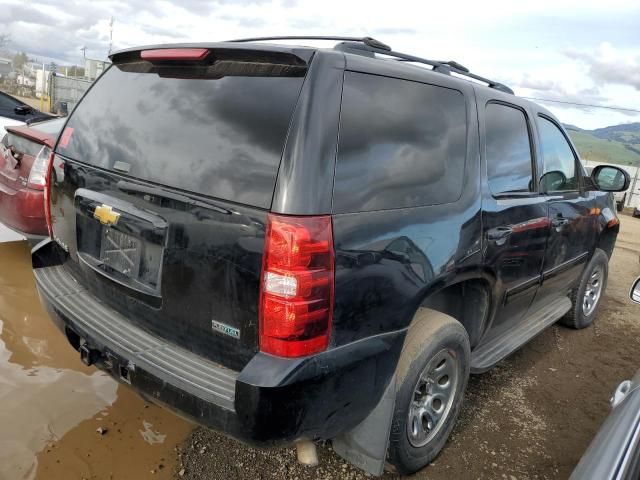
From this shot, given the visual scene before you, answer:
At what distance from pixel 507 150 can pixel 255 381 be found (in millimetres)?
2136

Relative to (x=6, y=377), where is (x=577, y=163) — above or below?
above

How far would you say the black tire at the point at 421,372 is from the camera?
2.33 metres

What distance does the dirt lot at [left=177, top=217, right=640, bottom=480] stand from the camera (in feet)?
8.52

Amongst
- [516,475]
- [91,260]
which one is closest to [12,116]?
[91,260]

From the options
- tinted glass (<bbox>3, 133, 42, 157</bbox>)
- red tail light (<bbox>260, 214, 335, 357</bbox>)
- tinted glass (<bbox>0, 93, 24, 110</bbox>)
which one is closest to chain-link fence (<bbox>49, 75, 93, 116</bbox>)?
tinted glass (<bbox>0, 93, 24, 110</bbox>)

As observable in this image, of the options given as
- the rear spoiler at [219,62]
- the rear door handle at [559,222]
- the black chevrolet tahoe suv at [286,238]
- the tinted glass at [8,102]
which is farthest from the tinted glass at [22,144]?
the rear door handle at [559,222]

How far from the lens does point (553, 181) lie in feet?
12.0

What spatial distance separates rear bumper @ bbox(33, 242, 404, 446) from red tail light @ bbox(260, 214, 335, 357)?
0.08 meters

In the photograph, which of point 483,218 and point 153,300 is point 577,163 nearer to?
point 483,218

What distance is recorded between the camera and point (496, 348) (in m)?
3.24

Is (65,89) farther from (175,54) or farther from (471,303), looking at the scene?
(471,303)

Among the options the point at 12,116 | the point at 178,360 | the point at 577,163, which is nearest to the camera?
the point at 178,360

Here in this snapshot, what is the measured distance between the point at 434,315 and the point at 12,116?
640 centimetres

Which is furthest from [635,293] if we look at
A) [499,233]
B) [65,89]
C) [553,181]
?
[65,89]
